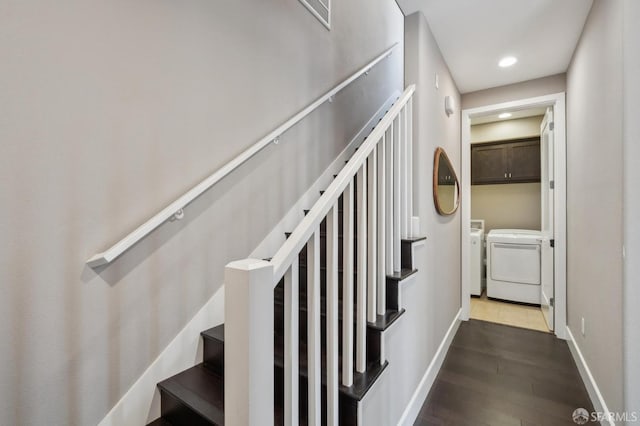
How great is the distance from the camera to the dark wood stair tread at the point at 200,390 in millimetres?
1163

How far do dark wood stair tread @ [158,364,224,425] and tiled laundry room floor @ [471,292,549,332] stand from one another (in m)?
3.35

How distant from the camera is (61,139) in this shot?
1.06 m

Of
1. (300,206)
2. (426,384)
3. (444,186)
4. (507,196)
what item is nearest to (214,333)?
(300,206)

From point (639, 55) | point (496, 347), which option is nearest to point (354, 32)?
point (639, 55)

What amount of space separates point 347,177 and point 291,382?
2.33 feet

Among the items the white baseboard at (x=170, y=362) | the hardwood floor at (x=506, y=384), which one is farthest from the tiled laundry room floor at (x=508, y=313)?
the white baseboard at (x=170, y=362)

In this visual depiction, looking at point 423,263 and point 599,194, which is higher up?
point 599,194

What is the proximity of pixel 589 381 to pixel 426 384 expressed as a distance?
1.17 meters

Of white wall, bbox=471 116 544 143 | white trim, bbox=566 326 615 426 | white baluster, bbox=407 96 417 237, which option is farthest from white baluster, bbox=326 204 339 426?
white wall, bbox=471 116 544 143

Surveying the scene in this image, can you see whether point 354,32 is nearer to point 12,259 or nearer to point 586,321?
point 12,259

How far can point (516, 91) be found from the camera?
10.8 feet

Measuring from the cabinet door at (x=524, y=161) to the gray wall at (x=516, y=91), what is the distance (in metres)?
1.56

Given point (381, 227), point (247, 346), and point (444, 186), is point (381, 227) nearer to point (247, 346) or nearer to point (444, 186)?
point (247, 346)

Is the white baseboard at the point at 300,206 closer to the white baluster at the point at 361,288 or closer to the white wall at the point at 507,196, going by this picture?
the white baluster at the point at 361,288
